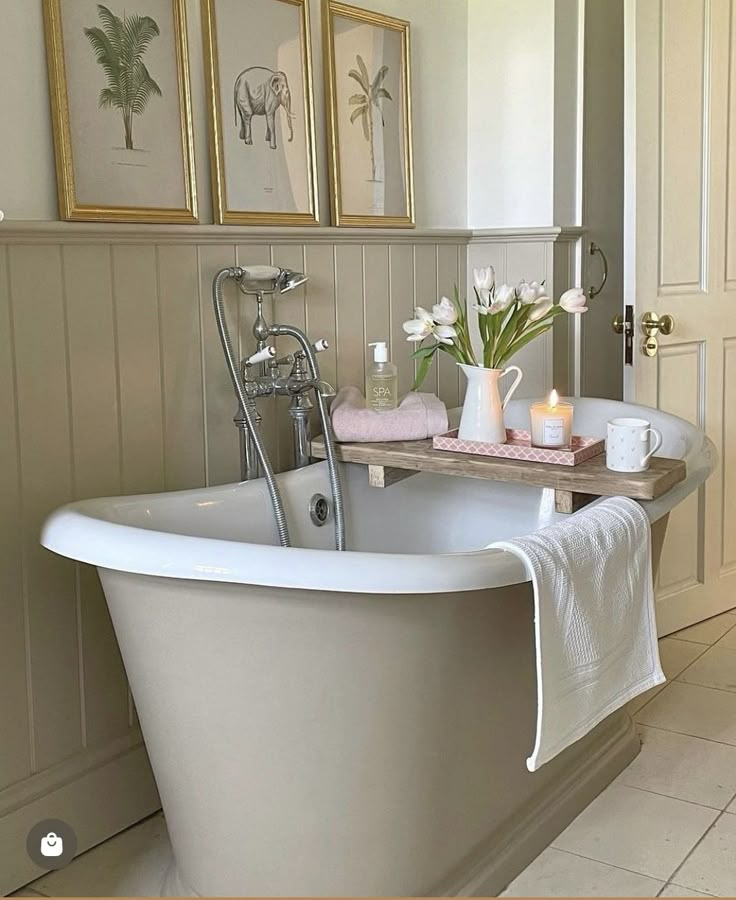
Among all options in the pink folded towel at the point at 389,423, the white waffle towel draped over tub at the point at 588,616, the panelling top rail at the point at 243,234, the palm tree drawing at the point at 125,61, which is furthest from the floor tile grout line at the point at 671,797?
the palm tree drawing at the point at 125,61

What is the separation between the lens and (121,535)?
1.58 m

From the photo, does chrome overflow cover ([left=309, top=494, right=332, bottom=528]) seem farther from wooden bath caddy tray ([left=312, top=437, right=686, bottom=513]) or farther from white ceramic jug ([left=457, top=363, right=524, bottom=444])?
white ceramic jug ([left=457, top=363, right=524, bottom=444])

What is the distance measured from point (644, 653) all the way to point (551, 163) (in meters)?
1.56

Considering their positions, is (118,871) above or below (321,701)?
below

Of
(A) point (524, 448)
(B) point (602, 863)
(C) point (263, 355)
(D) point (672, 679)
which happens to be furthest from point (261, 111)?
(D) point (672, 679)

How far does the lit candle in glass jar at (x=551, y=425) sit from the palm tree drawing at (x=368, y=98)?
848mm

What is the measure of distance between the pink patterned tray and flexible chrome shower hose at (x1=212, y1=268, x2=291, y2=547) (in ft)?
1.26

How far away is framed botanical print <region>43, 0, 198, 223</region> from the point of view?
6.39 ft

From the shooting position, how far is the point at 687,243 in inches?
118

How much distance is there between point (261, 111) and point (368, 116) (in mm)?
390

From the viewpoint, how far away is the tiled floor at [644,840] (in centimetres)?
192

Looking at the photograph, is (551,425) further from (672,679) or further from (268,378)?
(672,679)

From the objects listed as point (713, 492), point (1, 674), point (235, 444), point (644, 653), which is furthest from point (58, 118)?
point (713, 492)

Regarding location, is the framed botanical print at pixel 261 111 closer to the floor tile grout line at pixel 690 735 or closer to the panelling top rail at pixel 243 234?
the panelling top rail at pixel 243 234
